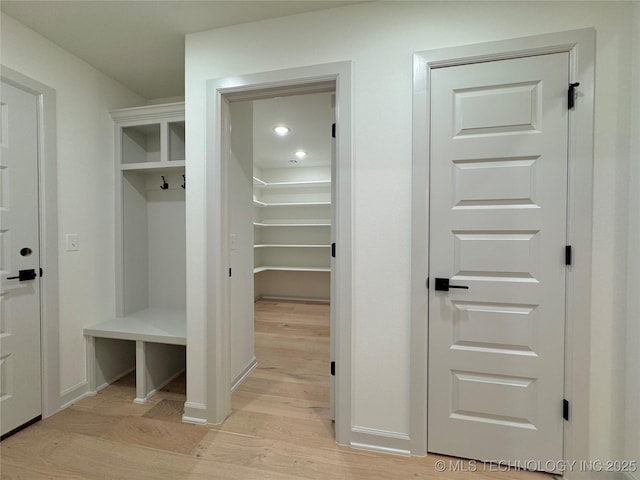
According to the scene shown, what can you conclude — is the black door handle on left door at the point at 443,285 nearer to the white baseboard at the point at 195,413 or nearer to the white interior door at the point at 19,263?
the white baseboard at the point at 195,413

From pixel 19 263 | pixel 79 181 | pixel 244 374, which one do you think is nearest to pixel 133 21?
pixel 79 181

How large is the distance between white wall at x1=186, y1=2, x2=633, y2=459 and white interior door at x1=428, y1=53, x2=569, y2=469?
0.50 ft

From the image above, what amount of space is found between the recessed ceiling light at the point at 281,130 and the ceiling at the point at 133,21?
1.48 metres

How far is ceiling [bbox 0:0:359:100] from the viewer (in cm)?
165

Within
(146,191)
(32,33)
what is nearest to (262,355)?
(146,191)

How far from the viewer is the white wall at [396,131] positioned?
138 cm

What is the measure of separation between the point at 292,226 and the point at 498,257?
4.11m

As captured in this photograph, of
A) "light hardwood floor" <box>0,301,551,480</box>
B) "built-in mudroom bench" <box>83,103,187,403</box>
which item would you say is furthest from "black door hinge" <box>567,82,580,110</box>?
"built-in mudroom bench" <box>83,103,187,403</box>

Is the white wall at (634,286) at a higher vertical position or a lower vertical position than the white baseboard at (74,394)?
higher

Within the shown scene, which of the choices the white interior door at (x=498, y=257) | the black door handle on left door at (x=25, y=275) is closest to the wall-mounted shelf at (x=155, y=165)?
the black door handle on left door at (x=25, y=275)

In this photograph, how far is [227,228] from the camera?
1.93 meters

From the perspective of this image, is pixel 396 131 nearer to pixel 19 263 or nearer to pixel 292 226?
pixel 19 263

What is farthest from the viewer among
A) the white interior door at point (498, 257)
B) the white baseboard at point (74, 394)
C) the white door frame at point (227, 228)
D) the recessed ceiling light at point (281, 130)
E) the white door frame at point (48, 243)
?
the recessed ceiling light at point (281, 130)

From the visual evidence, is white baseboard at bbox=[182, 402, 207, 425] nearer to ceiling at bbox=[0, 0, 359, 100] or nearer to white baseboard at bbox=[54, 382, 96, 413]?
white baseboard at bbox=[54, 382, 96, 413]
